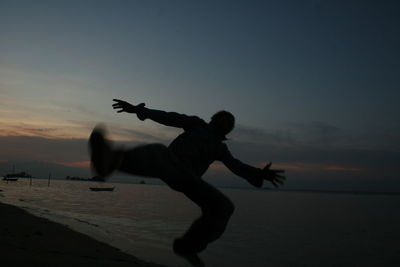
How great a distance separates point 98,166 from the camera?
4145 mm

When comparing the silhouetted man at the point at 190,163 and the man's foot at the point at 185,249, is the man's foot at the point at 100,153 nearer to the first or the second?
the silhouetted man at the point at 190,163

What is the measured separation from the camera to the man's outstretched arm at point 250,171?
18.0ft

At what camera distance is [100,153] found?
414cm

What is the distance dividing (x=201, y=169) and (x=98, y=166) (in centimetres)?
165

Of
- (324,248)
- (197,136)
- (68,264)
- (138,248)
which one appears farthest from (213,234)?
(324,248)

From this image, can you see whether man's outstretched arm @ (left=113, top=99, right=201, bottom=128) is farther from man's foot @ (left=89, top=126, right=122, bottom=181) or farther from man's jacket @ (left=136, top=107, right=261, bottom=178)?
man's foot @ (left=89, top=126, right=122, bottom=181)

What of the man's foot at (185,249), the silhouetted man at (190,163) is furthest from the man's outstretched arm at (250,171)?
the man's foot at (185,249)

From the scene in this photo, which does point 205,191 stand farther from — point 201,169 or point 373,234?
point 373,234

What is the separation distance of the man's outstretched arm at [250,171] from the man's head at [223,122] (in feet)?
0.91

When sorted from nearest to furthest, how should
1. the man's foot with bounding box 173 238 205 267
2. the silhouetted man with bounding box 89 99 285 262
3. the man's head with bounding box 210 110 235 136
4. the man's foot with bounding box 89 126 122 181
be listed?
the man's foot with bounding box 89 126 122 181 < the silhouetted man with bounding box 89 99 285 262 < the man's foot with bounding box 173 238 205 267 < the man's head with bounding box 210 110 235 136

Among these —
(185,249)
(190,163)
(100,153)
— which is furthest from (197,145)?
(100,153)

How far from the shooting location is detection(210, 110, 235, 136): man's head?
5496 millimetres

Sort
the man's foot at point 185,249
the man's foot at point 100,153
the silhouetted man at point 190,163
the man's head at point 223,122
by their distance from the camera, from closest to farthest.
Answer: the man's foot at point 100,153, the silhouetted man at point 190,163, the man's foot at point 185,249, the man's head at point 223,122

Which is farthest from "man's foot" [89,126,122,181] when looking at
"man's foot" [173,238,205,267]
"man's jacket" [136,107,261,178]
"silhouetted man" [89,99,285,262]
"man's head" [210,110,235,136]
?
"man's head" [210,110,235,136]
